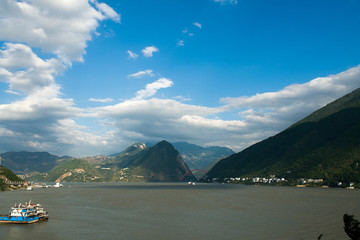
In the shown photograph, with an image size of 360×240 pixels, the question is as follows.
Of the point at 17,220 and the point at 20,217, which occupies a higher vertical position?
the point at 20,217

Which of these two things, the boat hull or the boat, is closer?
the boat hull

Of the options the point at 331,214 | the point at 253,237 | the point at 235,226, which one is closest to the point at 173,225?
the point at 235,226

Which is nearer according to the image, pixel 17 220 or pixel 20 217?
pixel 17 220

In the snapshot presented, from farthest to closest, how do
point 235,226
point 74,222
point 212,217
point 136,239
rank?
point 212,217 < point 74,222 < point 235,226 < point 136,239

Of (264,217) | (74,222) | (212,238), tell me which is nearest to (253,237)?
(212,238)

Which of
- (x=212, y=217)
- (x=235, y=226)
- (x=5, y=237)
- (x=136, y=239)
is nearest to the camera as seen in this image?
(x=136, y=239)

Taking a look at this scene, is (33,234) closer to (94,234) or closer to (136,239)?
(94,234)

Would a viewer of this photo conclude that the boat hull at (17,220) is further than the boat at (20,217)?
No

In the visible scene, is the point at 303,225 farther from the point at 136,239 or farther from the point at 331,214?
the point at 136,239

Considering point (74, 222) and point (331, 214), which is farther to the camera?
point (331, 214)
